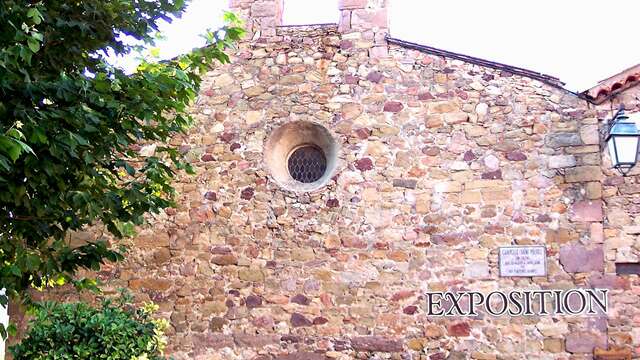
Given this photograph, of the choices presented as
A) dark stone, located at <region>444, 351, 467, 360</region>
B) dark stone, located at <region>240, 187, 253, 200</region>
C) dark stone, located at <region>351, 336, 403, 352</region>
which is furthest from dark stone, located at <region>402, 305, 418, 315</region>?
dark stone, located at <region>240, 187, 253, 200</region>

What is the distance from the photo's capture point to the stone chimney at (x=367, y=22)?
8883 mm

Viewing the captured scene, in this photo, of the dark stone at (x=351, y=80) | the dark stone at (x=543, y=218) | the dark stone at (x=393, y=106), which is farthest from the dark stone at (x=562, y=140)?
the dark stone at (x=351, y=80)

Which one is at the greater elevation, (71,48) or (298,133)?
(298,133)

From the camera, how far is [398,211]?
8.40m

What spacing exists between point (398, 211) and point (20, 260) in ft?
15.0

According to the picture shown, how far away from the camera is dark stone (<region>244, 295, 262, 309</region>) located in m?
8.53

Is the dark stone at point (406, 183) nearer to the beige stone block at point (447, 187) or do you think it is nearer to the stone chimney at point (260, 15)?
the beige stone block at point (447, 187)

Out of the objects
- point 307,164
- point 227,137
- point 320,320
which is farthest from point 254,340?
point 227,137

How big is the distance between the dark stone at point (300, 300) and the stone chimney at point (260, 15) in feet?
10.8

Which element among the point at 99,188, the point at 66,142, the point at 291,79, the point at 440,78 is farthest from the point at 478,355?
the point at 66,142

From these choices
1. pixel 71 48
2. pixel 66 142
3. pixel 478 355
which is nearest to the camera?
pixel 66 142

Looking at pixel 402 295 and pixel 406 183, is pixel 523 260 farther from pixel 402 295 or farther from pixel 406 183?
pixel 406 183

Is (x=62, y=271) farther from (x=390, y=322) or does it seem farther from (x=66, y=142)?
(x=390, y=322)

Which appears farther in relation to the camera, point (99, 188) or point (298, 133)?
point (298, 133)
